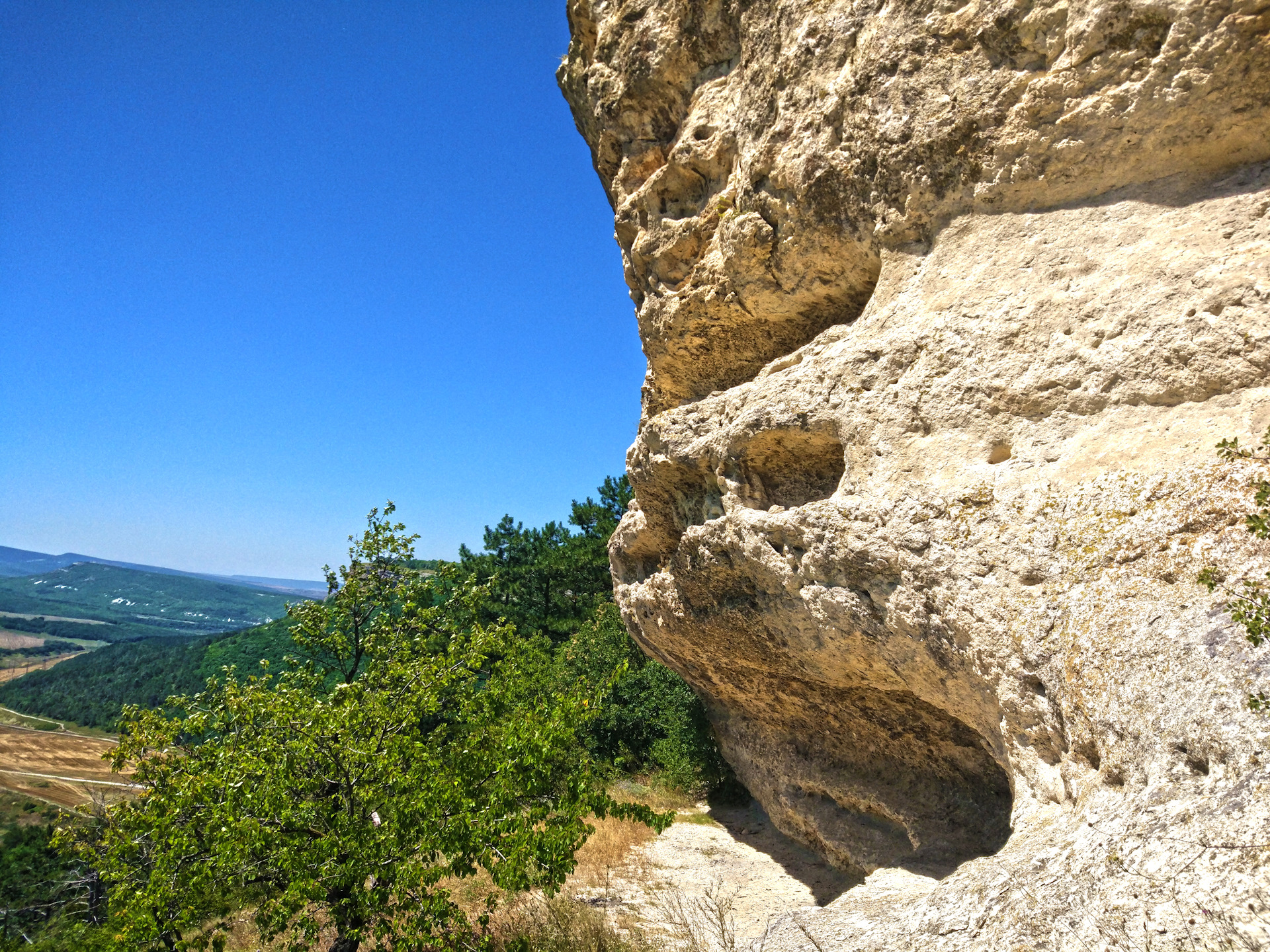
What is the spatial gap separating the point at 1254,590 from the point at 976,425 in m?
1.93

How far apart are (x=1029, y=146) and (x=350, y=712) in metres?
6.74

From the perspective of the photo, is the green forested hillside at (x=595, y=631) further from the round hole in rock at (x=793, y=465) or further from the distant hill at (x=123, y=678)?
the distant hill at (x=123, y=678)

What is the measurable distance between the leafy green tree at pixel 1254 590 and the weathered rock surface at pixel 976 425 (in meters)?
0.07

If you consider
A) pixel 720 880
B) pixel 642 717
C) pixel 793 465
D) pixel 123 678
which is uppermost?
pixel 793 465

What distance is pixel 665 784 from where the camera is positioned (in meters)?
13.5

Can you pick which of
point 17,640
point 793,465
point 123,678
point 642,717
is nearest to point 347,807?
point 793,465

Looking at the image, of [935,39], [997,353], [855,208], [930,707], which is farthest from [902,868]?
[935,39]

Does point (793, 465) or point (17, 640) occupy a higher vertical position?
point (793, 465)

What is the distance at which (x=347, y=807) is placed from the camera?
5.42m

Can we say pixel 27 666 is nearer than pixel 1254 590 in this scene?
No

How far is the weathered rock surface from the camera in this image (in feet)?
10.3

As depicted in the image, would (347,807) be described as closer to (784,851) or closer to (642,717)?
(784,851)

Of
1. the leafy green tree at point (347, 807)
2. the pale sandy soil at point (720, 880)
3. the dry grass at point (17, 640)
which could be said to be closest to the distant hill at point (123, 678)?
the pale sandy soil at point (720, 880)

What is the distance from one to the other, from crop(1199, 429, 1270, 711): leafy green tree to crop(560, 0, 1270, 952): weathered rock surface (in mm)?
73
